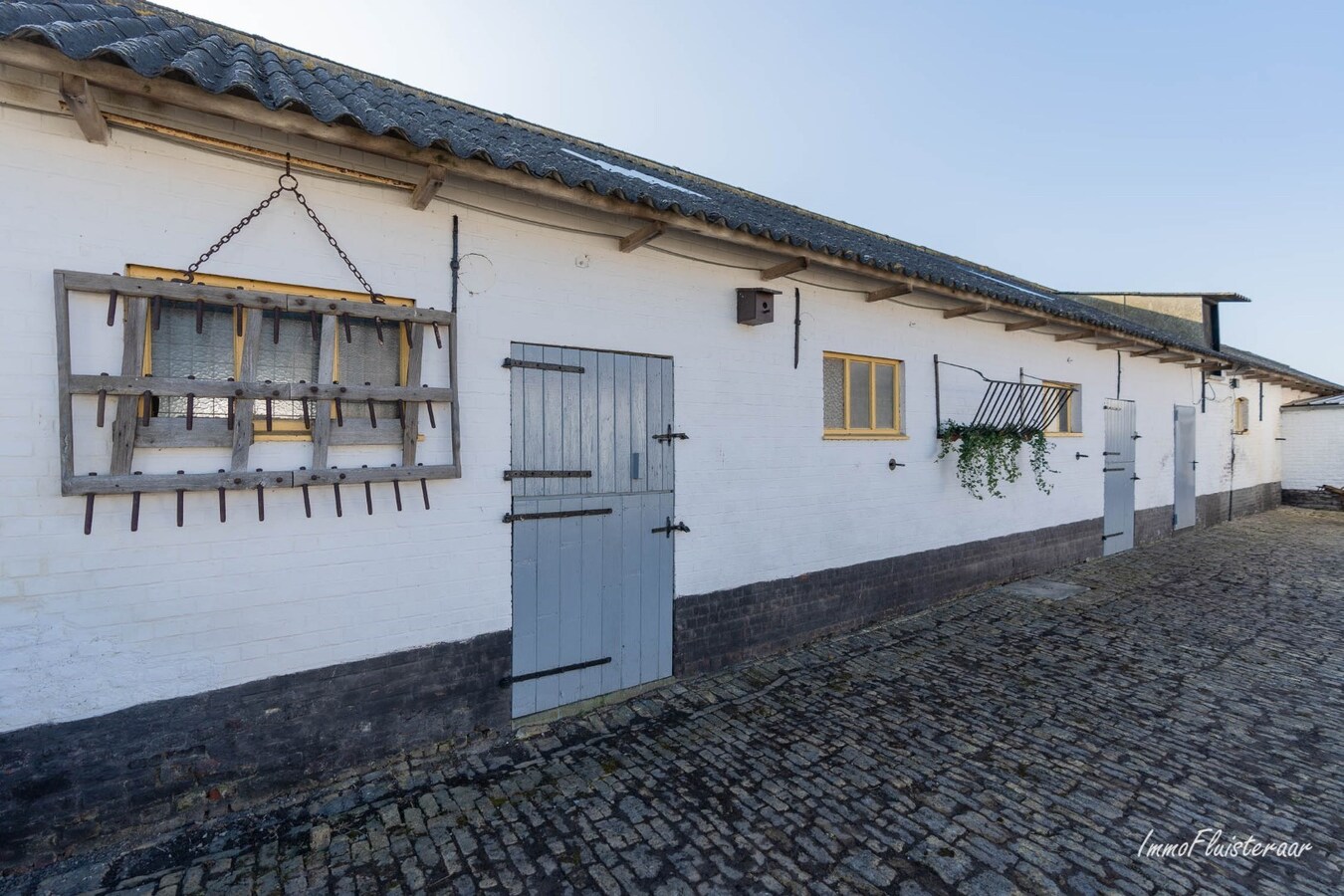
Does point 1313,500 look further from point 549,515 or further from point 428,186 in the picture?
point 428,186

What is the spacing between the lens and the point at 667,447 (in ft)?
14.9

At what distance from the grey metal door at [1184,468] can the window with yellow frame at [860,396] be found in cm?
825

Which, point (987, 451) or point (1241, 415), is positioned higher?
point (1241, 415)

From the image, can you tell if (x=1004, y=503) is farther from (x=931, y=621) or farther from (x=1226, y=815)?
(x=1226, y=815)

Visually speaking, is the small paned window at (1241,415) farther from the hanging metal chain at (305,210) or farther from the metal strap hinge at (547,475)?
the hanging metal chain at (305,210)

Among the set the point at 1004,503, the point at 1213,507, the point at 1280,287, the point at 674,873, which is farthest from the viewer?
the point at 1280,287

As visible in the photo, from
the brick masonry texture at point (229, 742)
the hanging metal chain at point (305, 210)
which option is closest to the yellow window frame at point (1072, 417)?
the brick masonry texture at point (229, 742)

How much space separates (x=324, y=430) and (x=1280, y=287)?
34611mm

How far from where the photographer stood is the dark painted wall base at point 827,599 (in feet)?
15.5

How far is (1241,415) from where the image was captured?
13.8 m

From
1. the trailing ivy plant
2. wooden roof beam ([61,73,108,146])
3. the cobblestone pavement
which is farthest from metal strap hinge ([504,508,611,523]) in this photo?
the trailing ivy plant

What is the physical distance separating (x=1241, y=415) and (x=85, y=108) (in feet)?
62.6

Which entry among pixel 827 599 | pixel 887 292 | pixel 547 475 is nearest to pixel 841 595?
pixel 827 599

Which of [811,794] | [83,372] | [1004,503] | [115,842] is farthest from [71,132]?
[1004,503]
